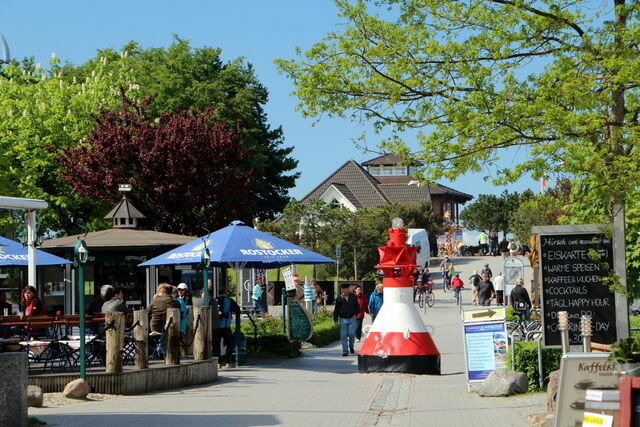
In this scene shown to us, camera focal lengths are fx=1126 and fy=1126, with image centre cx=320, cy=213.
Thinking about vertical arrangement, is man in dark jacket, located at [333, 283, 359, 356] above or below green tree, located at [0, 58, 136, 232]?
below

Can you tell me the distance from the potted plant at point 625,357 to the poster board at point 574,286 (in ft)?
15.9

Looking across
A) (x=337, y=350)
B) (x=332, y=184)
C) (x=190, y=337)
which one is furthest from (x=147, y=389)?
(x=332, y=184)

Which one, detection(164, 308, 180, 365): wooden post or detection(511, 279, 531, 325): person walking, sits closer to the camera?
detection(164, 308, 180, 365): wooden post

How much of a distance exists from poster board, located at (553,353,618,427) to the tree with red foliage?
108ft

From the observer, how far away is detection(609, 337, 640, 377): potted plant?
8.89 m

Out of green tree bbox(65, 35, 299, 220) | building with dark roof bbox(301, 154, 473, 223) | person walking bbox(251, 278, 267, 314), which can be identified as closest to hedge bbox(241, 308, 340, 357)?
person walking bbox(251, 278, 267, 314)

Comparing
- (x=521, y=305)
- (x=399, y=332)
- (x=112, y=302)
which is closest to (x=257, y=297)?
(x=521, y=305)

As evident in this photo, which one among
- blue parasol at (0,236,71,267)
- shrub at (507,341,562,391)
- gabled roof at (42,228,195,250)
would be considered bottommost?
shrub at (507,341,562,391)

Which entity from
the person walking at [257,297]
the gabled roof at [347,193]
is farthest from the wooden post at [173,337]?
the gabled roof at [347,193]

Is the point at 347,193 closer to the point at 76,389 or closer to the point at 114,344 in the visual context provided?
the point at 114,344

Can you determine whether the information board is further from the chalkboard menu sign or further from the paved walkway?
the chalkboard menu sign

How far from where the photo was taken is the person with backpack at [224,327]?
21.5 m

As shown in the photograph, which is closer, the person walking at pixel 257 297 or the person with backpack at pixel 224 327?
→ the person with backpack at pixel 224 327

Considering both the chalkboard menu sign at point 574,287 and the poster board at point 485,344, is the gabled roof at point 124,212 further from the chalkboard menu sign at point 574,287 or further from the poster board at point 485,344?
the chalkboard menu sign at point 574,287
